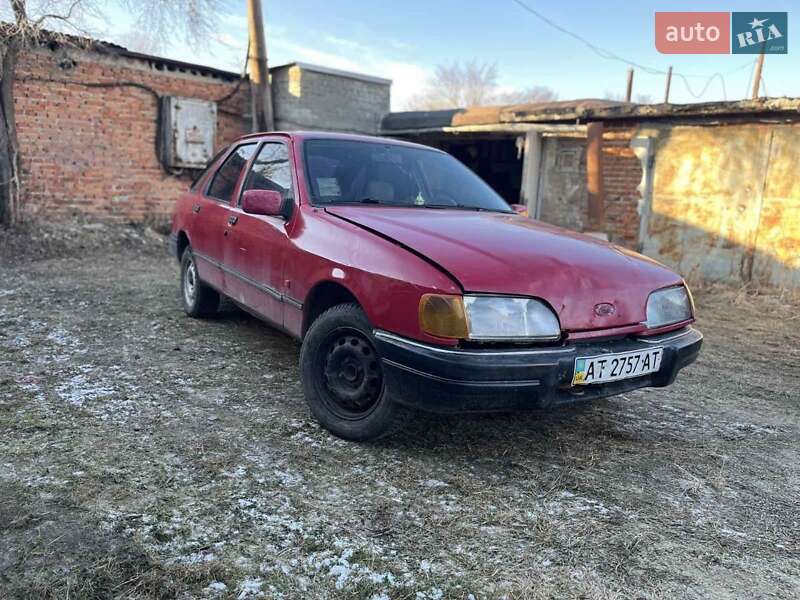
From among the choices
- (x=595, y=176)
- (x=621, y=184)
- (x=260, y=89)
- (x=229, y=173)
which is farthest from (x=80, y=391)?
(x=260, y=89)

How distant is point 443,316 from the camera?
2.41m

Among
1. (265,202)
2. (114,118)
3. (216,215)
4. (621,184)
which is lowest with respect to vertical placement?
(216,215)

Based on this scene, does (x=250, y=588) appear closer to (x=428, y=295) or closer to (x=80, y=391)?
(x=428, y=295)

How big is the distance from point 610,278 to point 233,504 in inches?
74.6

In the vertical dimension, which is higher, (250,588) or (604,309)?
(604,309)

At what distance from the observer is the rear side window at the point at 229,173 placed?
4379mm

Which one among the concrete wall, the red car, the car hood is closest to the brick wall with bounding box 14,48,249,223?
the concrete wall

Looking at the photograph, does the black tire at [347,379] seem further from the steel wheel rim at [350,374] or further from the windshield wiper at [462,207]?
the windshield wiper at [462,207]

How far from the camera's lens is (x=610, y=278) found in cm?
269

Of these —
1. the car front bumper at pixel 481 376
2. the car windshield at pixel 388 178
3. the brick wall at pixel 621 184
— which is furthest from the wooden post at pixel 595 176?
the car front bumper at pixel 481 376

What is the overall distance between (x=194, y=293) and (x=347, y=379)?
2.81 metres

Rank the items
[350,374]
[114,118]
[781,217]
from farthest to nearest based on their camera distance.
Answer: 1. [114,118]
2. [781,217]
3. [350,374]

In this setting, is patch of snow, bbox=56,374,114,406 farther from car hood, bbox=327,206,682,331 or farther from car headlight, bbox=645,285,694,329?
car headlight, bbox=645,285,694,329

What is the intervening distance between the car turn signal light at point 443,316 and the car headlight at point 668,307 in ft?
3.30
